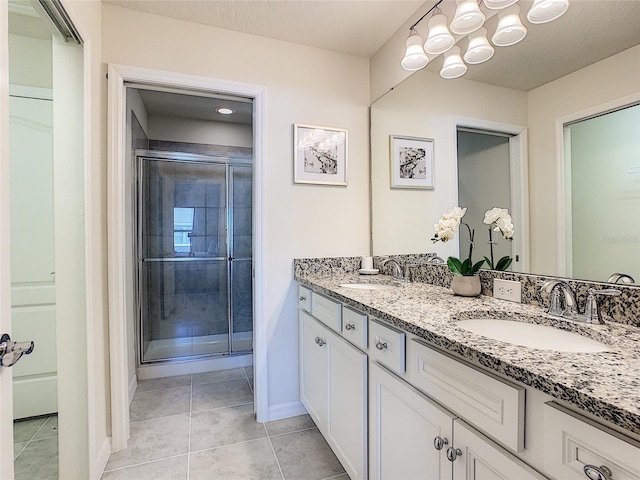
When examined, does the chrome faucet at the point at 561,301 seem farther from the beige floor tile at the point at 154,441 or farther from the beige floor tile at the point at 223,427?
the beige floor tile at the point at 154,441

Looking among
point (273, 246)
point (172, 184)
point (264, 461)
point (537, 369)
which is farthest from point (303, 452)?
point (172, 184)

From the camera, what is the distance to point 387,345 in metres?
1.17

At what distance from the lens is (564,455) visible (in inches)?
24.5

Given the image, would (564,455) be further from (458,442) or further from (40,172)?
(40,172)

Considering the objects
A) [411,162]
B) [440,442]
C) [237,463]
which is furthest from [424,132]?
[237,463]

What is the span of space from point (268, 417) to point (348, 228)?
4.33 feet

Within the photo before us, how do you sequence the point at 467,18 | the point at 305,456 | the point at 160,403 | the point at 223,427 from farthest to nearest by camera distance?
1. the point at 160,403
2. the point at 223,427
3. the point at 305,456
4. the point at 467,18

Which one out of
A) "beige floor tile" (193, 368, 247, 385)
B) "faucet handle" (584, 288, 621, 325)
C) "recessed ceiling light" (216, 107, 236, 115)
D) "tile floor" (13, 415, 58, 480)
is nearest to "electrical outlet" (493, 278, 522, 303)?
"faucet handle" (584, 288, 621, 325)

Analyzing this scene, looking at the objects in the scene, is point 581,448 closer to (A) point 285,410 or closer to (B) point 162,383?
(A) point 285,410

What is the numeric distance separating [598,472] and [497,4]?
1605 mm

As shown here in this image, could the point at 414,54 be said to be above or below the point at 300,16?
below

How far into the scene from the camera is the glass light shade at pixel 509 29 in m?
1.36

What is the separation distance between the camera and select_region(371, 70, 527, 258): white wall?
1532 mm

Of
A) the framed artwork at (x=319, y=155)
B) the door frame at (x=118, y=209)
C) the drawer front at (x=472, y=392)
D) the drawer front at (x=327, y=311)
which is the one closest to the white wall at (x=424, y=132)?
the framed artwork at (x=319, y=155)
